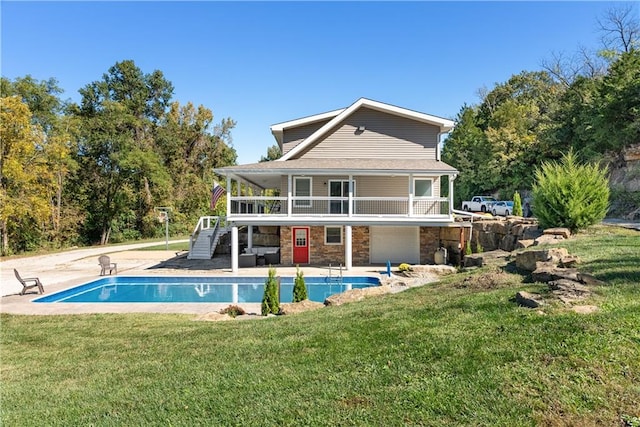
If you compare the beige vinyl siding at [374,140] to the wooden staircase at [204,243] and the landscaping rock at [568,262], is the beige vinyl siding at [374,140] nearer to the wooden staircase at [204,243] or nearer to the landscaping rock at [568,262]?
the wooden staircase at [204,243]

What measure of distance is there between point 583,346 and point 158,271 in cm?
1718

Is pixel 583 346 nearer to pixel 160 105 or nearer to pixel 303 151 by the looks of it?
pixel 303 151

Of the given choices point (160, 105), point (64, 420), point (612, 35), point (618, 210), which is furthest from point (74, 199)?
point (612, 35)

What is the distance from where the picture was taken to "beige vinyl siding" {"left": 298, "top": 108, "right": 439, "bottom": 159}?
20.2 metres

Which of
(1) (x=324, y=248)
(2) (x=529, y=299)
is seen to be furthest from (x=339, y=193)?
(2) (x=529, y=299)

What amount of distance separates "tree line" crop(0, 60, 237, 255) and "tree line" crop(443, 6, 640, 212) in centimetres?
2906

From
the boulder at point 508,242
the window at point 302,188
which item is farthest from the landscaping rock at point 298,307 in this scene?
the window at point 302,188

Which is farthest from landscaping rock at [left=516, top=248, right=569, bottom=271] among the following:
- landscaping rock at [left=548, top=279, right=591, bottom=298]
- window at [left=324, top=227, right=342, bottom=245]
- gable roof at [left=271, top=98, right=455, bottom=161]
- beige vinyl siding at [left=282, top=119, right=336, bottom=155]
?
beige vinyl siding at [left=282, top=119, right=336, bottom=155]

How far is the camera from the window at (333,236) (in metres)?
19.2

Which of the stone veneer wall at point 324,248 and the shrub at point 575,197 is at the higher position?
the shrub at point 575,197

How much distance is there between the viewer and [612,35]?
3325 cm

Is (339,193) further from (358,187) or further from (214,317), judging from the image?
(214,317)

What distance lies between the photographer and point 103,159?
33969mm

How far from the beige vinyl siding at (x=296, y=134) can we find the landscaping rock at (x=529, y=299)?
1647 centimetres
